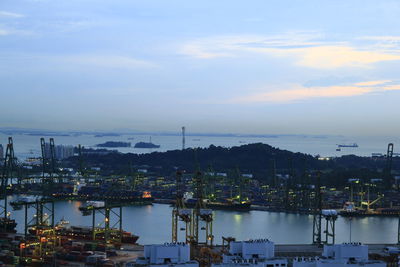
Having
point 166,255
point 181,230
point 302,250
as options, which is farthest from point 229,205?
point 166,255

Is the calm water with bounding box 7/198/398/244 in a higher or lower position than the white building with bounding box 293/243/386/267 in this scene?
lower

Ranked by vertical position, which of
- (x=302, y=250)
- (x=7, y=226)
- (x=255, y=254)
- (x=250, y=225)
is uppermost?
(x=255, y=254)

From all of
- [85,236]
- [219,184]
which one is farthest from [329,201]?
[85,236]

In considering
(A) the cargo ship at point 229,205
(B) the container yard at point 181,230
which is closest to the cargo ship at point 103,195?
(B) the container yard at point 181,230

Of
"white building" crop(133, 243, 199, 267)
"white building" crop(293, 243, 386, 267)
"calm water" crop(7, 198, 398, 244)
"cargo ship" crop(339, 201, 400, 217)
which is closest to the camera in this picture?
"white building" crop(293, 243, 386, 267)

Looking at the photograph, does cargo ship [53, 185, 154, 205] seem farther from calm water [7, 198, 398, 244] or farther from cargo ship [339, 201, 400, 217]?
cargo ship [339, 201, 400, 217]

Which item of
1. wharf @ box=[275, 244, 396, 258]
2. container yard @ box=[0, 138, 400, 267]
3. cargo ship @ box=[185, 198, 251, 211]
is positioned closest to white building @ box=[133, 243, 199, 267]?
container yard @ box=[0, 138, 400, 267]

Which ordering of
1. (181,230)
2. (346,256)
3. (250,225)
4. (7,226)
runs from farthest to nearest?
(250,225)
(7,226)
(181,230)
(346,256)

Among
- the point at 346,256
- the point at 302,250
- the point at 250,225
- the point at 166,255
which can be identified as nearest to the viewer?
the point at 166,255

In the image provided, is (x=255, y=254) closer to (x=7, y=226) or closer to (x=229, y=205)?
(x=7, y=226)
